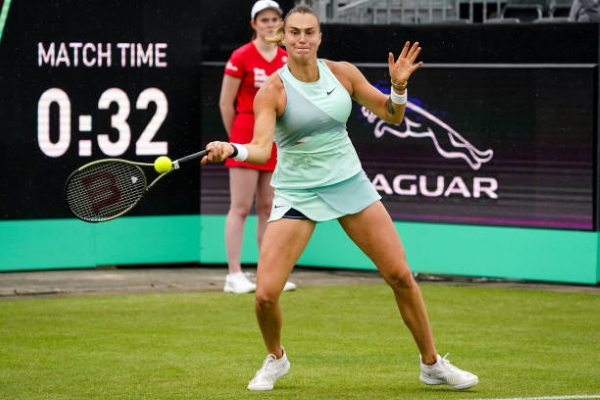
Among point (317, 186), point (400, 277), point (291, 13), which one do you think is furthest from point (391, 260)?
point (291, 13)

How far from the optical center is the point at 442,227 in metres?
10.9

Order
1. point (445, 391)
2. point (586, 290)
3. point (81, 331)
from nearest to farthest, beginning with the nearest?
point (445, 391) → point (81, 331) → point (586, 290)

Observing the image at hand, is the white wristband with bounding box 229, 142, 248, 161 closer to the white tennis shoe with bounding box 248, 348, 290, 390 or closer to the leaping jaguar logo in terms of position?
the white tennis shoe with bounding box 248, 348, 290, 390

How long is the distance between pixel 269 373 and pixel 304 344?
1.46 m

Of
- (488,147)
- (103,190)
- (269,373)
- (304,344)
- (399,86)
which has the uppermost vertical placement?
(399,86)

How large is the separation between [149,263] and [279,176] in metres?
4.99

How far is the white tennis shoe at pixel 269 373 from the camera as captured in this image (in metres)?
6.57

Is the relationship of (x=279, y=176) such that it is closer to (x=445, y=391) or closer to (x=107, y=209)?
(x=107, y=209)

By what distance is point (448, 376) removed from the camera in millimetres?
6473

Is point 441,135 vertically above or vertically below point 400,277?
above

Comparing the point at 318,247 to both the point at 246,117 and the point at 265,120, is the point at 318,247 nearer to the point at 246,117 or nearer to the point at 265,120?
the point at 246,117

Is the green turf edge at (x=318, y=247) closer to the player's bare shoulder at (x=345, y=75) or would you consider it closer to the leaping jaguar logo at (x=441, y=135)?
the leaping jaguar logo at (x=441, y=135)

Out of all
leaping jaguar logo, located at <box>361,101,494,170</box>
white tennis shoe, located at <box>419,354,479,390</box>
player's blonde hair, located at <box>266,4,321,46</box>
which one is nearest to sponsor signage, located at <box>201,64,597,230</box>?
leaping jaguar logo, located at <box>361,101,494,170</box>

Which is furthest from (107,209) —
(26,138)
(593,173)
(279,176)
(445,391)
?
(593,173)
